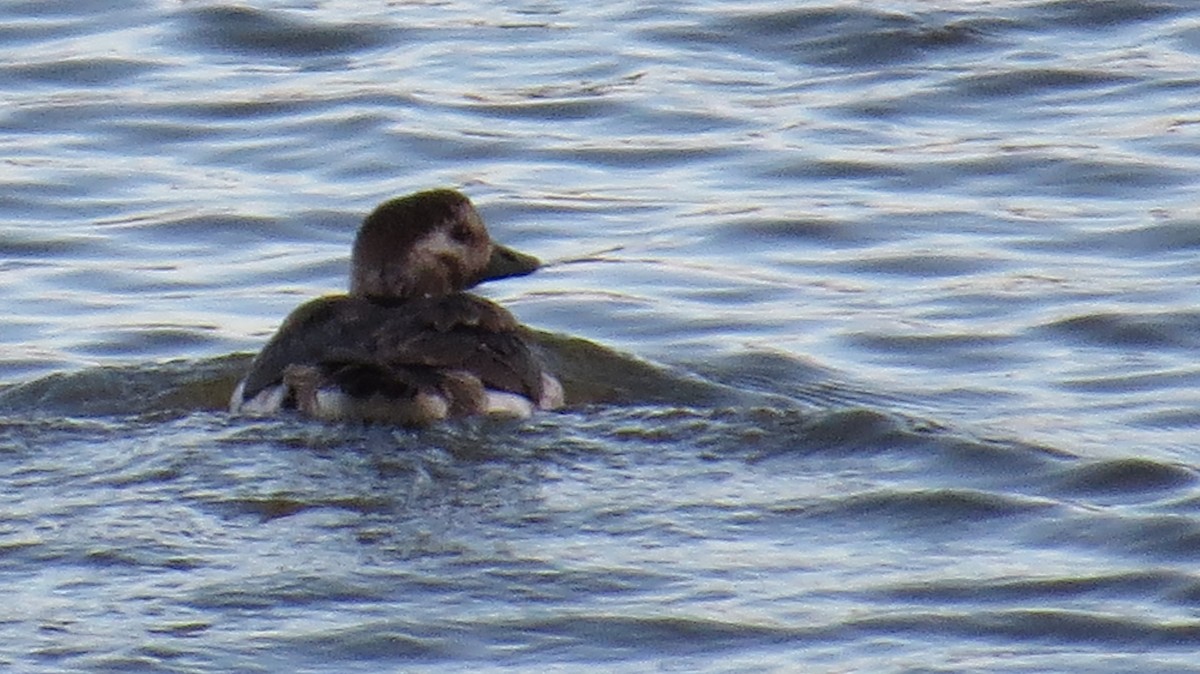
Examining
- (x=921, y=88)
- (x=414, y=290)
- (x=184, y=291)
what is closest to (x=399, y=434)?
(x=414, y=290)

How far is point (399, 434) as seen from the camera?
9172mm

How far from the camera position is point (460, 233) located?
33.8 feet

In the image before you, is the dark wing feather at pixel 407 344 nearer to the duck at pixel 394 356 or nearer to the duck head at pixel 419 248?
the duck at pixel 394 356

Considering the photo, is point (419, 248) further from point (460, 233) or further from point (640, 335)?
point (640, 335)

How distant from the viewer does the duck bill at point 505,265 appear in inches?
418

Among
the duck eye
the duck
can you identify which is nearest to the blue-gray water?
the duck

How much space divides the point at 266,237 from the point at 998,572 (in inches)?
218

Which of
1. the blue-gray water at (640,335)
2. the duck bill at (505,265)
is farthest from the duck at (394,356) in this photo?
the duck bill at (505,265)

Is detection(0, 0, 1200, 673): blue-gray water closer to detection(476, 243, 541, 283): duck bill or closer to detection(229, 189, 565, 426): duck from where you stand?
detection(229, 189, 565, 426): duck

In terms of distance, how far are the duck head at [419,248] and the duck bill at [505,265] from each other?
98 mm

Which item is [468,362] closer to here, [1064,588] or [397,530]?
[397,530]

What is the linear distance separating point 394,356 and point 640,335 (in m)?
1.87

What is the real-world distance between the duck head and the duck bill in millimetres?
98

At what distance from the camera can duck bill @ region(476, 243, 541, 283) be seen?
34.8ft
